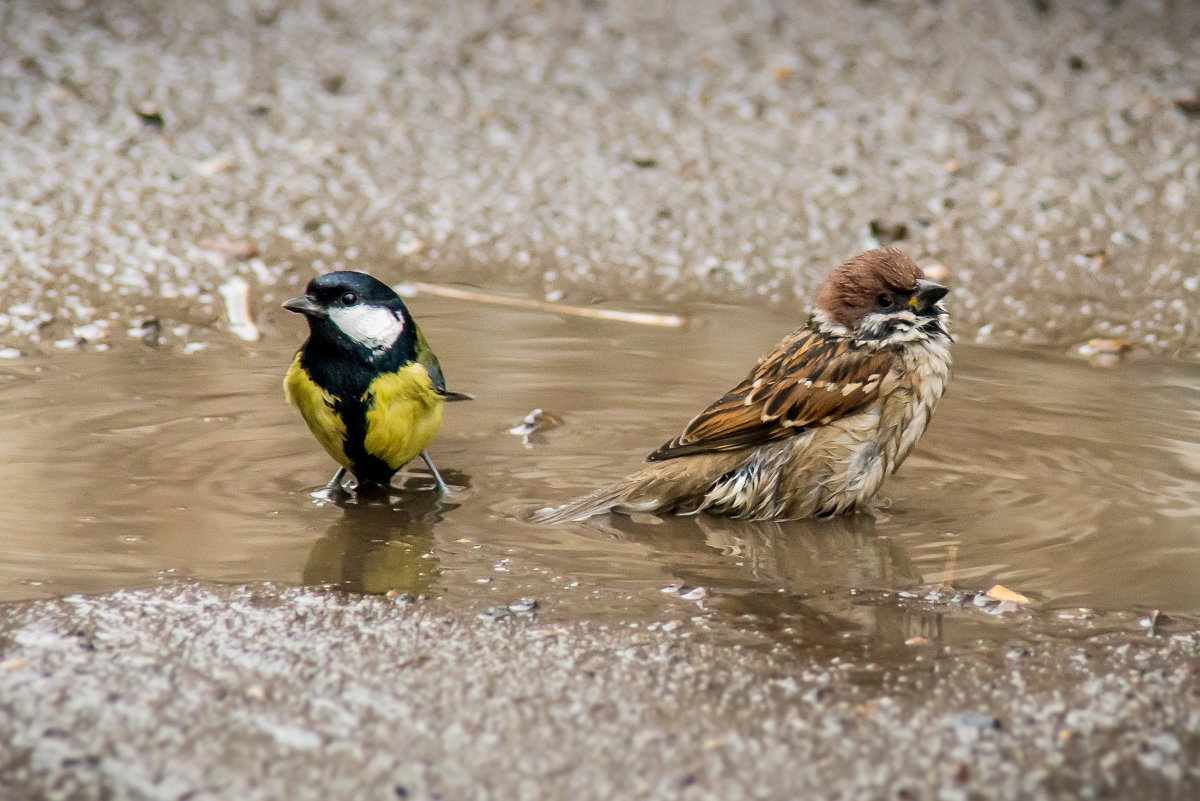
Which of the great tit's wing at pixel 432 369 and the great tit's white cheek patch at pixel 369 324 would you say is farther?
the great tit's wing at pixel 432 369

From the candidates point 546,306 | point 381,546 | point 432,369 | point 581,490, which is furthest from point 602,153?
point 381,546

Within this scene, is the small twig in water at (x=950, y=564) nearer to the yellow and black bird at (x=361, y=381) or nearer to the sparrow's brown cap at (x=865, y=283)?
the sparrow's brown cap at (x=865, y=283)

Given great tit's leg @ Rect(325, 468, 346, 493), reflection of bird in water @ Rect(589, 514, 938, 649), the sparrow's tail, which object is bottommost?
reflection of bird in water @ Rect(589, 514, 938, 649)

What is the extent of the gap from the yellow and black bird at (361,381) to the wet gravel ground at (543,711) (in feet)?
3.22

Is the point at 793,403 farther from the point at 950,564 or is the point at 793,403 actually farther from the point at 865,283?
the point at 950,564

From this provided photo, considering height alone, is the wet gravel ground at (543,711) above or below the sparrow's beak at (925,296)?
below

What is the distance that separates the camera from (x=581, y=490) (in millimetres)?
4949

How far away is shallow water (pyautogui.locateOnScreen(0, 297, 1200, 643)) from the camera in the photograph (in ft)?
13.6

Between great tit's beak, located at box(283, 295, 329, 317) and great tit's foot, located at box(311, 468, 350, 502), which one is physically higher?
great tit's beak, located at box(283, 295, 329, 317)

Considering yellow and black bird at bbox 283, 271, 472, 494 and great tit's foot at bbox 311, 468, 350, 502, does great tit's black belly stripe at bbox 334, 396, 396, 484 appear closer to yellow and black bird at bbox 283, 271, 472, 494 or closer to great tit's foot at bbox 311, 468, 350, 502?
yellow and black bird at bbox 283, 271, 472, 494

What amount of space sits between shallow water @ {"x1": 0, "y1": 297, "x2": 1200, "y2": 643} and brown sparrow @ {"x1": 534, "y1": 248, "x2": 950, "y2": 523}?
0.11 m

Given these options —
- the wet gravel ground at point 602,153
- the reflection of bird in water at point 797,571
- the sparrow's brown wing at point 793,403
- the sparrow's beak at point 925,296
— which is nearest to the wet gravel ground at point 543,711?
the reflection of bird in water at point 797,571

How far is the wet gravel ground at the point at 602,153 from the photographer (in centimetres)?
721

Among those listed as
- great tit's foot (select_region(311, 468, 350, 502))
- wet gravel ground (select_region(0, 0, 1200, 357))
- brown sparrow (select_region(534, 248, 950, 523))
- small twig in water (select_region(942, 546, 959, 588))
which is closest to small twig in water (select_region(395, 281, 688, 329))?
wet gravel ground (select_region(0, 0, 1200, 357))
